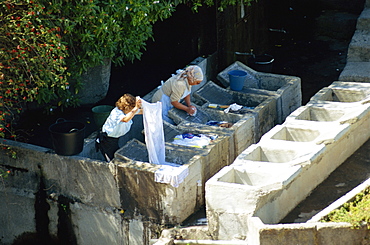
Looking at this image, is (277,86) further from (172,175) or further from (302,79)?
(172,175)

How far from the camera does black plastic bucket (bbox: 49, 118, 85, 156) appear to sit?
873cm

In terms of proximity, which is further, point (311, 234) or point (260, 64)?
point (260, 64)

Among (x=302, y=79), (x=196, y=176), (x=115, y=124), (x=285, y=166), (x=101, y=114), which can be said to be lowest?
(x=302, y=79)

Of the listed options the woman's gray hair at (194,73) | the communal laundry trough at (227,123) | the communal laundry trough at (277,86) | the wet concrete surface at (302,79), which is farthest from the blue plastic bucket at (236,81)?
the wet concrete surface at (302,79)

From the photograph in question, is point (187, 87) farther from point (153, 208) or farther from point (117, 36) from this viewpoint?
point (153, 208)

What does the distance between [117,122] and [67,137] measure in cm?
71

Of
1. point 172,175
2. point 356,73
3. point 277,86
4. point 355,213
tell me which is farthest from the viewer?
point 356,73

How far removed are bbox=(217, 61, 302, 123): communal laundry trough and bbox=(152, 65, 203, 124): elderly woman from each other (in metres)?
1.55

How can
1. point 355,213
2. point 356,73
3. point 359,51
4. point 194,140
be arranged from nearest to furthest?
point 355,213 → point 194,140 → point 356,73 → point 359,51

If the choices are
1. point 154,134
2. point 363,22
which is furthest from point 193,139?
point 363,22

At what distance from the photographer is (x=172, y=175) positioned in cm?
814

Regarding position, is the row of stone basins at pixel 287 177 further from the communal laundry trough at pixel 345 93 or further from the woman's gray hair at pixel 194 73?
the woman's gray hair at pixel 194 73

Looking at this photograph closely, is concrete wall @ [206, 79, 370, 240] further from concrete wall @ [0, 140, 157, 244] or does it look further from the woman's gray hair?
the woman's gray hair

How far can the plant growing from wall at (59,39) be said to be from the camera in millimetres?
8609
